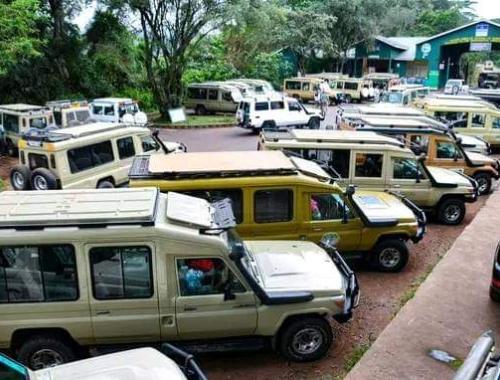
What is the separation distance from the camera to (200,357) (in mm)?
6633

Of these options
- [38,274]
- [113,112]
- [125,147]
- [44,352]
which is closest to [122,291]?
[38,274]

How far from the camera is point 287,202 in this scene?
341 inches

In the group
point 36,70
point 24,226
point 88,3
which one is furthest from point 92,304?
point 88,3

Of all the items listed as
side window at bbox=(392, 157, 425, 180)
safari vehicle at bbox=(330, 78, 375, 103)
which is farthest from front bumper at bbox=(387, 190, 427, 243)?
safari vehicle at bbox=(330, 78, 375, 103)

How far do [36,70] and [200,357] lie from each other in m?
23.7

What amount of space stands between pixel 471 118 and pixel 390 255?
1148cm

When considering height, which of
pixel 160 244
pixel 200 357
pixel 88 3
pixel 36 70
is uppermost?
pixel 88 3

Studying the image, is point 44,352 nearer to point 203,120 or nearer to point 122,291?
point 122,291

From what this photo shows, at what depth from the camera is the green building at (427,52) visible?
44.8m

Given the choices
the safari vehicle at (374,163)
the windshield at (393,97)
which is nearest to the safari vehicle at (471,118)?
the safari vehicle at (374,163)

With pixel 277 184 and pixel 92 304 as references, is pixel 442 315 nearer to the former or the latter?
pixel 277 184

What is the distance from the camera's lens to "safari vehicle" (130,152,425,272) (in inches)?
335

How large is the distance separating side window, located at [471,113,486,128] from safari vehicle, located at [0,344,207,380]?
17.0 metres

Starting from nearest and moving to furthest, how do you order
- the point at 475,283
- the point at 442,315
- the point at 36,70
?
1. the point at 442,315
2. the point at 475,283
3. the point at 36,70
